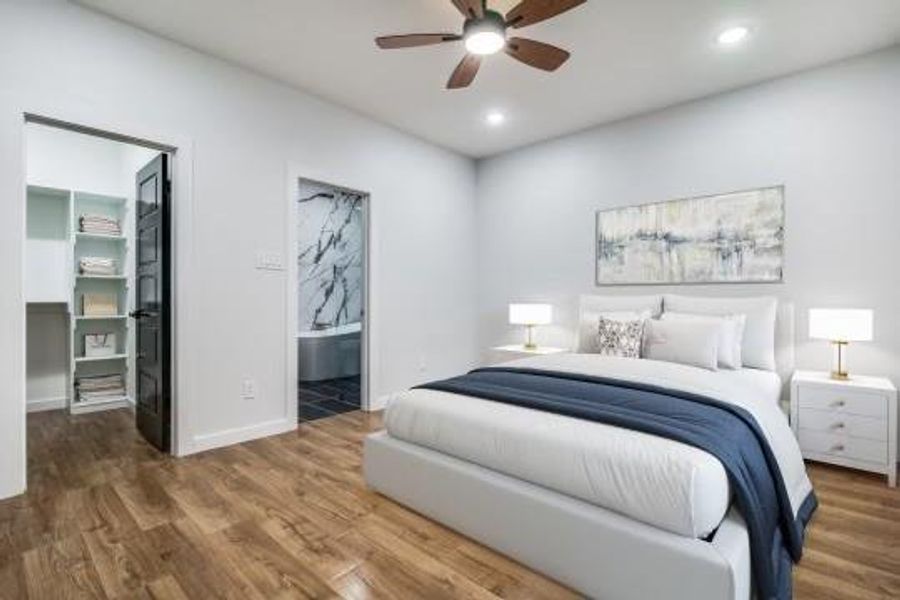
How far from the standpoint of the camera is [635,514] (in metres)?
1.45

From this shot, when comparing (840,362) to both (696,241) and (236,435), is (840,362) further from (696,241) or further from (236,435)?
(236,435)

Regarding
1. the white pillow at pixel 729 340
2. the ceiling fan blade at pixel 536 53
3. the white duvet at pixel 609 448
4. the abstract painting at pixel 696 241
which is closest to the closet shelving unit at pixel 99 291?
the white duvet at pixel 609 448

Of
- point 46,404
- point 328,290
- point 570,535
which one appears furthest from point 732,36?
point 46,404

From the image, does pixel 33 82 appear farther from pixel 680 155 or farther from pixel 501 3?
pixel 680 155

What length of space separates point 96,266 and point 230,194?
1.95m

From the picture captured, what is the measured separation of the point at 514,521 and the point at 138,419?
311 centimetres

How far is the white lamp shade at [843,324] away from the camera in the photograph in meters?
2.62

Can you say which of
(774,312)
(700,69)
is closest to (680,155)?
(700,69)

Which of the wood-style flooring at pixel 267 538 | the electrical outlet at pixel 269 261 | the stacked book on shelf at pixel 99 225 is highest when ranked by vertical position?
the stacked book on shelf at pixel 99 225

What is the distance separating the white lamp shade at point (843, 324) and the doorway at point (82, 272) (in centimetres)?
466

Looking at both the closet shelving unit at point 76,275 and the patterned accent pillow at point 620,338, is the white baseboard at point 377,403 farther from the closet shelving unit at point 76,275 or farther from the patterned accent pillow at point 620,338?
the closet shelving unit at point 76,275

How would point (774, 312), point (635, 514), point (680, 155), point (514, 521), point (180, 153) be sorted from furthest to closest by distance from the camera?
point (680, 155)
point (774, 312)
point (180, 153)
point (514, 521)
point (635, 514)

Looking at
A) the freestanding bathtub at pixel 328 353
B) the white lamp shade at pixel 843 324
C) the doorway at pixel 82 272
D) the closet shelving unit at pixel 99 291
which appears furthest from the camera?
the freestanding bathtub at pixel 328 353

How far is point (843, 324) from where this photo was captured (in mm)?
2664
